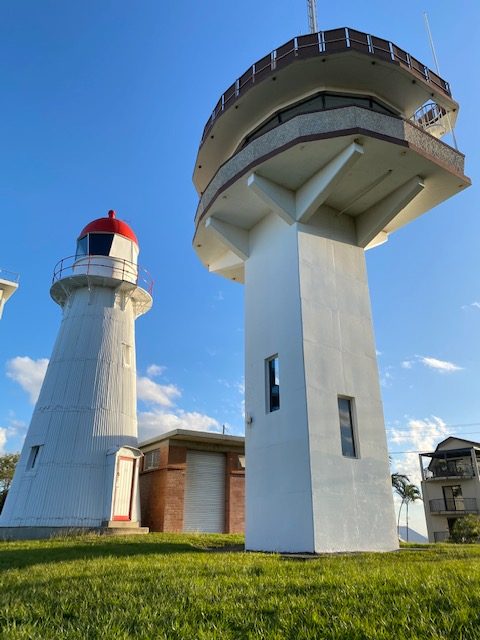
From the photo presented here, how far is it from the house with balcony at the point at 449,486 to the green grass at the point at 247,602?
32.9m

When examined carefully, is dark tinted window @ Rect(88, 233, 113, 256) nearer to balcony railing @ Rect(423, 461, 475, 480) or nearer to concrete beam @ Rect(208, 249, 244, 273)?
concrete beam @ Rect(208, 249, 244, 273)

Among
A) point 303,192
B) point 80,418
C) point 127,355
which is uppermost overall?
point 303,192

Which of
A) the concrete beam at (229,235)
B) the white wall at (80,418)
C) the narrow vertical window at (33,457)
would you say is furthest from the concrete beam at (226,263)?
the narrow vertical window at (33,457)

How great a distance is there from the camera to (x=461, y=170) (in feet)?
41.0

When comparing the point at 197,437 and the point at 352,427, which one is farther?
the point at 197,437

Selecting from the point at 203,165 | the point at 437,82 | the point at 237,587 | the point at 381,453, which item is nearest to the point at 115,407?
the point at 203,165

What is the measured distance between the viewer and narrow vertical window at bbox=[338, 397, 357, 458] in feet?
35.1

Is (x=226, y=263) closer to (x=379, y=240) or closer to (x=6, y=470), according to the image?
(x=379, y=240)

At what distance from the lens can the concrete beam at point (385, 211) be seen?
1219cm

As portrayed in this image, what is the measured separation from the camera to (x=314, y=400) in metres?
10.3

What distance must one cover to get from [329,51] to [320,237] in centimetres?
487

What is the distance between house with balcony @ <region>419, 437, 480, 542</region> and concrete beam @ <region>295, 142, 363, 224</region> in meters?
30.5

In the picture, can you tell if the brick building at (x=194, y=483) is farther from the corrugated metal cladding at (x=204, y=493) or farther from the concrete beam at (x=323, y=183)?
the concrete beam at (x=323, y=183)

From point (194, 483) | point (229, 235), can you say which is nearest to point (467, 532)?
point (194, 483)
